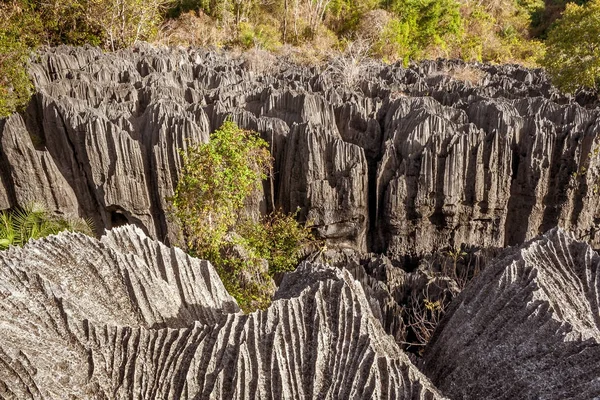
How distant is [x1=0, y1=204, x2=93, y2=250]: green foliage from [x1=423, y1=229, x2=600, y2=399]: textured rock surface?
4902mm

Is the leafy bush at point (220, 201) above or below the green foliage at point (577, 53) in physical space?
below

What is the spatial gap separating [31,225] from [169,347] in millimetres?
5310

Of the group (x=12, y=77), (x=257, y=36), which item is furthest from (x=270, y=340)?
(x=257, y=36)

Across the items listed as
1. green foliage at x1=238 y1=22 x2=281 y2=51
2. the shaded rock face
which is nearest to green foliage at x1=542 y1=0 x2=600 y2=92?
the shaded rock face

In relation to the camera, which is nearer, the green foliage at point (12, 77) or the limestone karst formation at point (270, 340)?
the limestone karst formation at point (270, 340)

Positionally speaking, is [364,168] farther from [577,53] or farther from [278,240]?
[577,53]

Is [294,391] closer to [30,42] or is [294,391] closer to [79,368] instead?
[79,368]

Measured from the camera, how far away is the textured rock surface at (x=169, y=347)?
178 cm

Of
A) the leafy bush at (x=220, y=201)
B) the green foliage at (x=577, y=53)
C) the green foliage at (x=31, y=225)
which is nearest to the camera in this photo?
the leafy bush at (x=220, y=201)

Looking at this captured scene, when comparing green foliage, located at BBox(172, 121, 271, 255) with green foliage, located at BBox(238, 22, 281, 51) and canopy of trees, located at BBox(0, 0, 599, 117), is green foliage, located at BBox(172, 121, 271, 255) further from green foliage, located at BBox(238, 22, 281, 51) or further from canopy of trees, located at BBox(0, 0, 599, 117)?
green foliage, located at BBox(238, 22, 281, 51)

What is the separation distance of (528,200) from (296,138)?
3718 millimetres

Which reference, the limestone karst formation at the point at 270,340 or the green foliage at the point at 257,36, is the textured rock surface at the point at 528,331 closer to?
the limestone karst formation at the point at 270,340

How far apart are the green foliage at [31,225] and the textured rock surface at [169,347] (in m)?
3.78

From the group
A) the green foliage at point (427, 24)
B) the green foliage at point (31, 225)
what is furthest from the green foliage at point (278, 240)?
the green foliage at point (427, 24)
